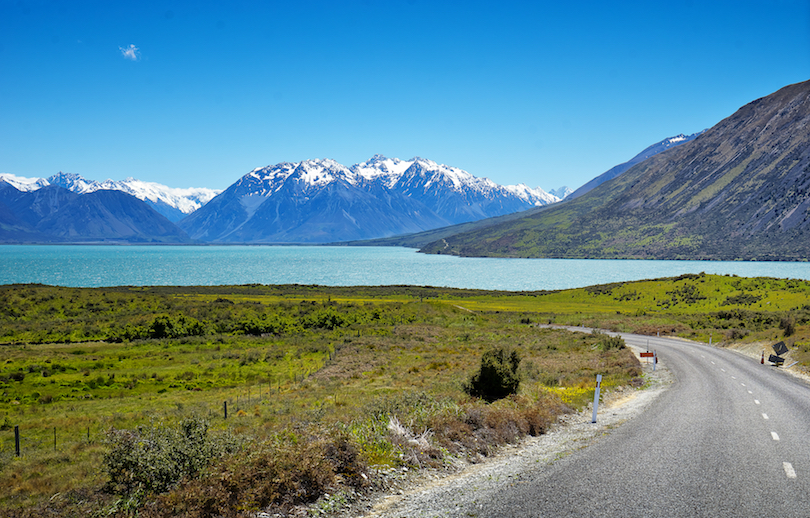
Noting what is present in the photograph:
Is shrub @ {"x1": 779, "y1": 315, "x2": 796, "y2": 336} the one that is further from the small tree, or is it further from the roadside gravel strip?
the small tree

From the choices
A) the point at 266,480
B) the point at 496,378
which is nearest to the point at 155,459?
the point at 266,480

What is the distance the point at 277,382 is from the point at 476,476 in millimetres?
22101

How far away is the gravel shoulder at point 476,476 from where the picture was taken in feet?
29.2

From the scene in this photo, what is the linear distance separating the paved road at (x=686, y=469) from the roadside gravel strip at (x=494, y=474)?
0.34 m

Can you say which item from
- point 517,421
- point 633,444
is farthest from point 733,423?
point 517,421

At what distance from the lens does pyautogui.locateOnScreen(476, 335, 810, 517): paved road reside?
8.52 meters

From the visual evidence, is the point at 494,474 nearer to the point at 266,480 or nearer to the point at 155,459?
the point at 266,480

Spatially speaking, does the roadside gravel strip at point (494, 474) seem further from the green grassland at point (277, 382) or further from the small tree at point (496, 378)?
the small tree at point (496, 378)

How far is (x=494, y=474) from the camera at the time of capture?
10609 millimetres

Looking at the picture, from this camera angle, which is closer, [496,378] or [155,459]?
[155,459]

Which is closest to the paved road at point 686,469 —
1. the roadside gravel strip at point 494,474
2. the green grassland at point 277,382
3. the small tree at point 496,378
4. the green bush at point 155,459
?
the roadside gravel strip at point 494,474

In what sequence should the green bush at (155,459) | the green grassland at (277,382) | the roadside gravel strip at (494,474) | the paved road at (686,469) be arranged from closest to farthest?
the paved road at (686,469) < the roadside gravel strip at (494,474) < the green bush at (155,459) < the green grassland at (277,382)

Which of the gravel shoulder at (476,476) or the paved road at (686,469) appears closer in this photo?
the paved road at (686,469)

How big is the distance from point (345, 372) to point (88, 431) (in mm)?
15965
